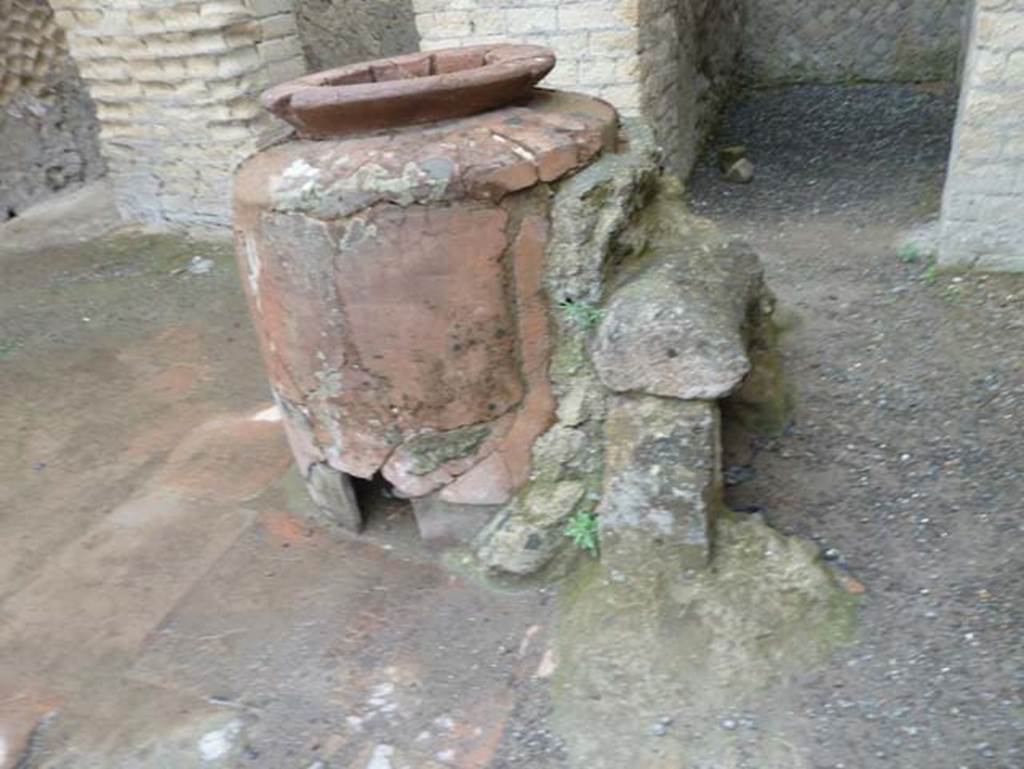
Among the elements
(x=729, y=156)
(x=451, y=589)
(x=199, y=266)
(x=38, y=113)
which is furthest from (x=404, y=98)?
(x=38, y=113)

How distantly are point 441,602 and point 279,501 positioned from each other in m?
0.72

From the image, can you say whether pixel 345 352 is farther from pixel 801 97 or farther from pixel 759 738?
pixel 801 97

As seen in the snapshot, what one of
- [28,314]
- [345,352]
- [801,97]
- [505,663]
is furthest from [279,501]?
[801,97]

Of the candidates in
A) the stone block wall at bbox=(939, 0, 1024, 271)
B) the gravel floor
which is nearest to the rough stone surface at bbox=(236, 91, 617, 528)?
the gravel floor

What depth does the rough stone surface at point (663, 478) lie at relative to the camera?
→ 2.07 m

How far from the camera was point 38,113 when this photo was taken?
5.86 metres

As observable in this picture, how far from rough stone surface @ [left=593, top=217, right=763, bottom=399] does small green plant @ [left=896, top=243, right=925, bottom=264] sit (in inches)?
80.6

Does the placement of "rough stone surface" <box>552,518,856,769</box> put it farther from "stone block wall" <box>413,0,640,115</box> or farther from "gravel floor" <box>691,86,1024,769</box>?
"stone block wall" <box>413,0,640,115</box>

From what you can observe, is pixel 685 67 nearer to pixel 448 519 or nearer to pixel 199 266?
pixel 199 266

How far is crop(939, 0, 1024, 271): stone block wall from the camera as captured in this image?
3328mm

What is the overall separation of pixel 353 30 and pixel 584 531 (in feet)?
17.1

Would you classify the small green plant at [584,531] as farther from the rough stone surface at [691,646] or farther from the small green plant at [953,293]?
the small green plant at [953,293]

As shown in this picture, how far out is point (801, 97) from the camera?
21.8ft

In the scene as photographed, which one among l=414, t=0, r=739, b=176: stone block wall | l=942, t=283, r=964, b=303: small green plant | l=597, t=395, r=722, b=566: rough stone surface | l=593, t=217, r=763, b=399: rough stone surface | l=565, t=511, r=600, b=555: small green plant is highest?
l=414, t=0, r=739, b=176: stone block wall
